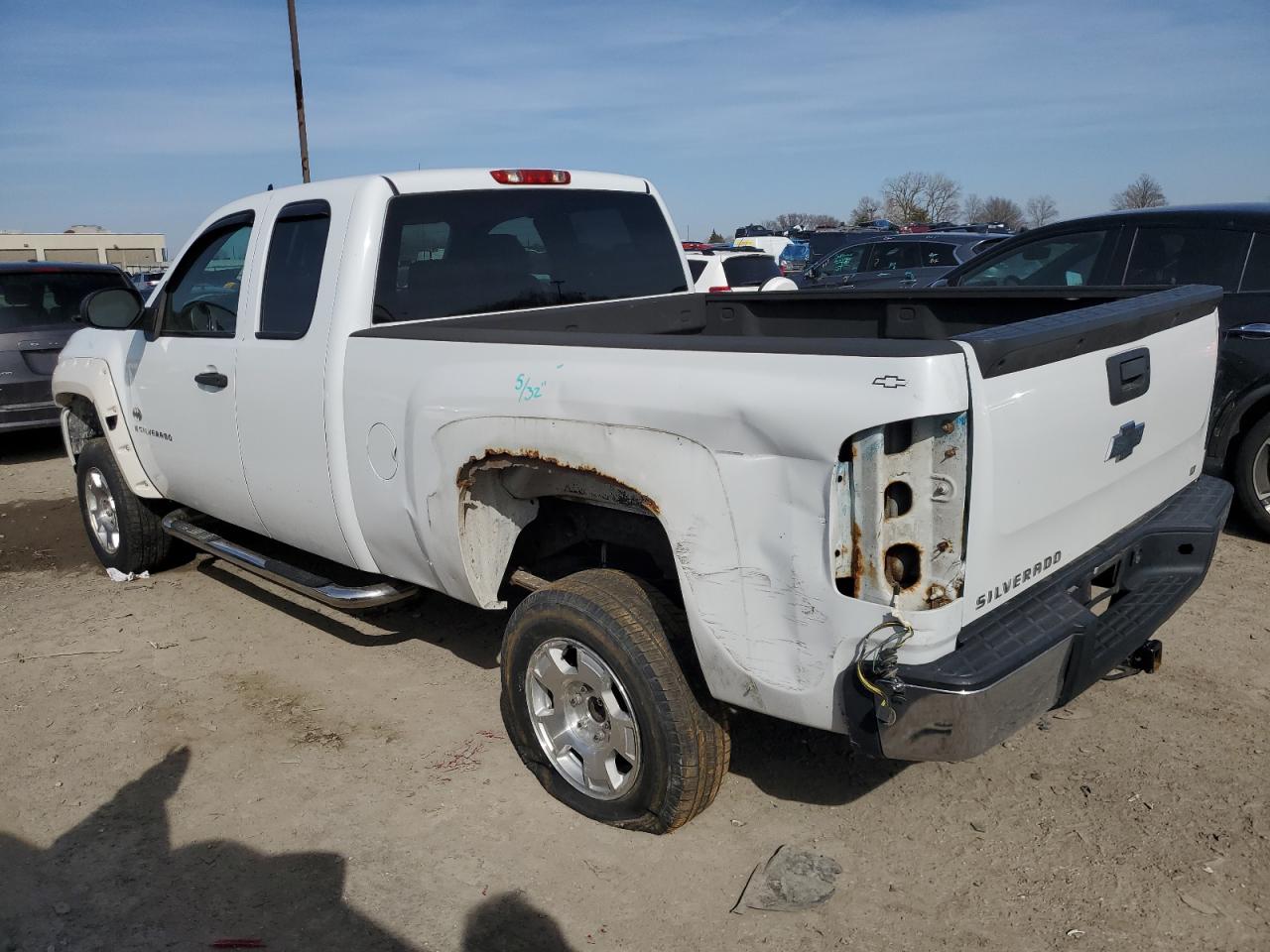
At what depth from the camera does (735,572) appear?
104 inches

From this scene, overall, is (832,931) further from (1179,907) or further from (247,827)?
(247,827)

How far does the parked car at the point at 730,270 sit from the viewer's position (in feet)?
40.8

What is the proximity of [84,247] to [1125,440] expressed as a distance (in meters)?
84.6

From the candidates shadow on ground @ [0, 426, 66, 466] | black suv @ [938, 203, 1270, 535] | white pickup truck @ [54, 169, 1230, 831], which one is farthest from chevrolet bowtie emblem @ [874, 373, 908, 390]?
shadow on ground @ [0, 426, 66, 466]

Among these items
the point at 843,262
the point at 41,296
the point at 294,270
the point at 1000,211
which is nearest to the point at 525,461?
the point at 294,270

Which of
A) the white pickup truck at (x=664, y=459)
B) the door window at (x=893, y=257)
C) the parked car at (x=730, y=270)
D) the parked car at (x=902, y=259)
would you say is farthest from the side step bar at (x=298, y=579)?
the door window at (x=893, y=257)

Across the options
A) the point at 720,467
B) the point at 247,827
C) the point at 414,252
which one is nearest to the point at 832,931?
the point at 720,467

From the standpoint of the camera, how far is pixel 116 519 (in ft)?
19.2

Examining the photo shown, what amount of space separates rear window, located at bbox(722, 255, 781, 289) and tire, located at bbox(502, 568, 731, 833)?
998 centimetres

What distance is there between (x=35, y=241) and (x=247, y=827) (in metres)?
82.1

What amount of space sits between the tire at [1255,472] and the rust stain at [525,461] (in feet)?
13.5

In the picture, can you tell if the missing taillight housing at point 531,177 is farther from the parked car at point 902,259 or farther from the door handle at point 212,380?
the parked car at point 902,259

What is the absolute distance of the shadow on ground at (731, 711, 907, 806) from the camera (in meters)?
3.50

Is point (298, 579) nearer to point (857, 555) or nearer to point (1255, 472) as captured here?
point (857, 555)
